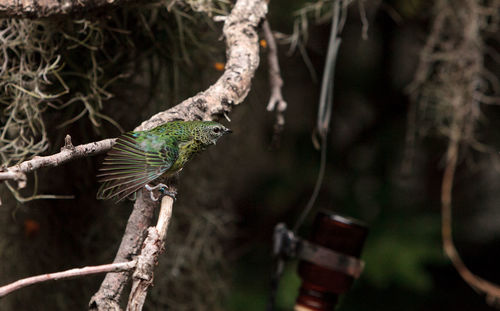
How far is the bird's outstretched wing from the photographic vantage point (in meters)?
0.59

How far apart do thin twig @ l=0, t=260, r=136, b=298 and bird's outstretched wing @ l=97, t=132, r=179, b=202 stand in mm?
84

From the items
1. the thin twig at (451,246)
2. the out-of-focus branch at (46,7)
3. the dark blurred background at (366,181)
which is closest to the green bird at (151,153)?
the out-of-focus branch at (46,7)

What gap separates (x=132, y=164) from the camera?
60cm

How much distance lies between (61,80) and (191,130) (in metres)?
0.34

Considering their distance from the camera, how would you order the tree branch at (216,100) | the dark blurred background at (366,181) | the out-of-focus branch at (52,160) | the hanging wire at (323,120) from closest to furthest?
the out-of-focus branch at (52,160)
the tree branch at (216,100)
the hanging wire at (323,120)
the dark blurred background at (366,181)

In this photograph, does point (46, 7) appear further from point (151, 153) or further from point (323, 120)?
point (323, 120)

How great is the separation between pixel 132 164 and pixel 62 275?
16 cm

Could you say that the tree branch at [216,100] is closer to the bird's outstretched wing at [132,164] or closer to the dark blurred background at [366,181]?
the bird's outstretched wing at [132,164]

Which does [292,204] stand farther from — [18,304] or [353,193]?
[18,304]

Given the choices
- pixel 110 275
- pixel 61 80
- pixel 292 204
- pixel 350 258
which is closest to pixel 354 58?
pixel 292 204

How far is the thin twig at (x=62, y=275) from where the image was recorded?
0.47 metres

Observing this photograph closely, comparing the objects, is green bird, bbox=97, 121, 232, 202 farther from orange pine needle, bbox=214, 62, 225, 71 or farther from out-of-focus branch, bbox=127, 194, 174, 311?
orange pine needle, bbox=214, 62, 225, 71

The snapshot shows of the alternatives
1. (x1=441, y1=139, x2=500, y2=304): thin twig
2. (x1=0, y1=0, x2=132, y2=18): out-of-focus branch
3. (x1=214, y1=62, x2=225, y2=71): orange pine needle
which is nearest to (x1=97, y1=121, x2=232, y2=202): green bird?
(x1=0, y1=0, x2=132, y2=18): out-of-focus branch

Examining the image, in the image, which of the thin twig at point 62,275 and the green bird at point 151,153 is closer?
the thin twig at point 62,275
